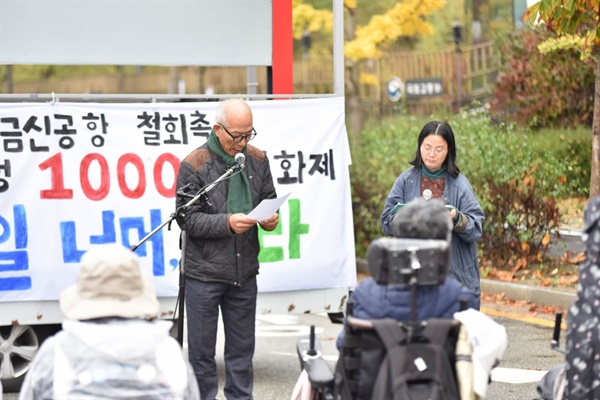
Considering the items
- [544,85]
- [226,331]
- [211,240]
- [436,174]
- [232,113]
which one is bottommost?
[226,331]

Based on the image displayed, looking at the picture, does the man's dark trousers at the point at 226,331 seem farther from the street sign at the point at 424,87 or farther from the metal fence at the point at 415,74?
the street sign at the point at 424,87

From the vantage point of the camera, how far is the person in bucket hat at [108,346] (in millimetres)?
4594

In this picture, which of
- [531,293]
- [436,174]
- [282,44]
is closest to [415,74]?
[531,293]

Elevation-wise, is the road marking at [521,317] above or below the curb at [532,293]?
below

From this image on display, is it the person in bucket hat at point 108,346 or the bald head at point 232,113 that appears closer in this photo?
the person in bucket hat at point 108,346

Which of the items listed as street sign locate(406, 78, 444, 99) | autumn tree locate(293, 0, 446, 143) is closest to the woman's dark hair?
autumn tree locate(293, 0, 446, 143)

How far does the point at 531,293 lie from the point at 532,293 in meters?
0.02

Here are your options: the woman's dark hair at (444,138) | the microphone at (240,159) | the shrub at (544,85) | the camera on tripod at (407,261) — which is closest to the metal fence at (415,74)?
the shrub at (544,85)

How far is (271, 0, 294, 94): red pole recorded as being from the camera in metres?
10.1

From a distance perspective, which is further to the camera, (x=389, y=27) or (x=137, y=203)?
(x=389, y=27)

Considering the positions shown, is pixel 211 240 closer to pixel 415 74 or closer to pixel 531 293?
pixel 531 293

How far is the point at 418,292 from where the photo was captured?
17.0 ft

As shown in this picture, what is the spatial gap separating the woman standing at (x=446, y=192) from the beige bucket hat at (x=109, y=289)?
2.87m

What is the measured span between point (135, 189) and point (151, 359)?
4.41 metres
